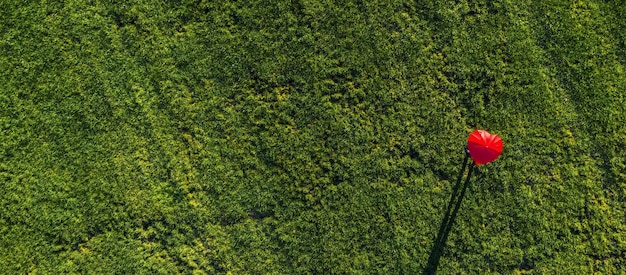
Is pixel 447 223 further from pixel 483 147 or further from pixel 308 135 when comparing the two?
pixel 308 135

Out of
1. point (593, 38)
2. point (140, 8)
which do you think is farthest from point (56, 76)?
point (593, 38)

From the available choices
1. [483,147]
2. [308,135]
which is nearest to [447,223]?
[483,147]

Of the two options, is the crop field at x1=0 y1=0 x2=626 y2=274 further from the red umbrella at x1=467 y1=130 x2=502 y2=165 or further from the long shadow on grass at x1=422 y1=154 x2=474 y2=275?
the red umbrella at x1=467 y1=130 x2=502 y2=165

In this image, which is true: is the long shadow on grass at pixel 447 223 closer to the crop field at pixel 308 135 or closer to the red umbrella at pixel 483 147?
the crop field at pixel 308 135

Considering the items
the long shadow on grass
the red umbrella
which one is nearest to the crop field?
the long shadow on grass

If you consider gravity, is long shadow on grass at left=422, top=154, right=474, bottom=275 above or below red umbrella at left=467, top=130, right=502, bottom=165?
below

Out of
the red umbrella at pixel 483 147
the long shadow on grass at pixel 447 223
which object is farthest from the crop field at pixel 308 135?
the red umbrella at pixel 483 147
